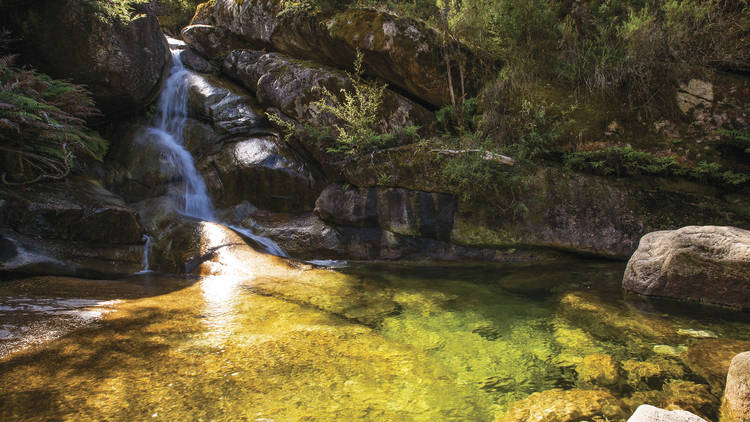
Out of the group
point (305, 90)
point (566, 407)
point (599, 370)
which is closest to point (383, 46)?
point (305, 90)

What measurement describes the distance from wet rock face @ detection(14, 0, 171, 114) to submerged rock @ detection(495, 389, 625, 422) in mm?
9122

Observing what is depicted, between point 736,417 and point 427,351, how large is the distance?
1883mm

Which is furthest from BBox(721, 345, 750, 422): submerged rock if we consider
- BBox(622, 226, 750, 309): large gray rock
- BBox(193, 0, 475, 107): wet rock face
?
BBox(193, 0, 475, 107): wet rock face

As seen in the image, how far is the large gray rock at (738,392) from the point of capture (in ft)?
6.34

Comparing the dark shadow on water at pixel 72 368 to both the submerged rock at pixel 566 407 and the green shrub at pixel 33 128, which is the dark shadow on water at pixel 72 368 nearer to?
the submerged rock at pixel 566 407

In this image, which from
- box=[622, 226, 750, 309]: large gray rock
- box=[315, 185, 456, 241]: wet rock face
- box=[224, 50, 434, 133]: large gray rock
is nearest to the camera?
box=[622, 226, 750, 309]: large gray rock

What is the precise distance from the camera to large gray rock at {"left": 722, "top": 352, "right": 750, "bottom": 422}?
1932mm

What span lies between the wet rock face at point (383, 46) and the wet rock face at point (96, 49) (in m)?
3.38

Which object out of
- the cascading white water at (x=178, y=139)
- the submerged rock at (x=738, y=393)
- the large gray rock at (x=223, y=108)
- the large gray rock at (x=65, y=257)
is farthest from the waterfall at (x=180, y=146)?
the submerged rock at (x=738, y=393)

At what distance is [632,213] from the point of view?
5605 mm

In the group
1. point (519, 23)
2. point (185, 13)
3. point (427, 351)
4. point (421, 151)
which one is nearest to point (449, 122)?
point (421, 151)

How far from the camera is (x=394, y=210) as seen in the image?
21.6 ft

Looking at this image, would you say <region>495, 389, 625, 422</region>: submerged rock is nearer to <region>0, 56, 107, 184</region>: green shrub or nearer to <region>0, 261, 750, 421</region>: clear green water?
<region>0, 261, 750, 421</region>: clear green water

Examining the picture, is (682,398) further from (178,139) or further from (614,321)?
(178,139)
